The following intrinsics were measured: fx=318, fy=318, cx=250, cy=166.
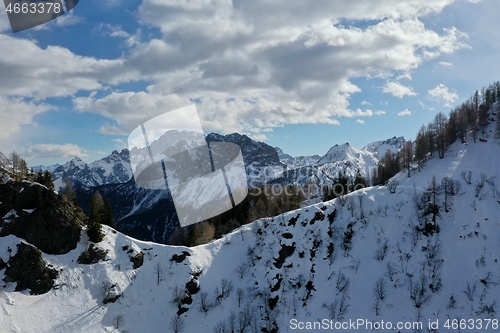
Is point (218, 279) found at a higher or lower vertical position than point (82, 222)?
lower

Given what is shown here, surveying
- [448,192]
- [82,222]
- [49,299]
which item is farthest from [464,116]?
[49,299]

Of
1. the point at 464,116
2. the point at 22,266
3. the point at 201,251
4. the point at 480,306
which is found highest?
the point at 464,116

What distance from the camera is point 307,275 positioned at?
6306cm

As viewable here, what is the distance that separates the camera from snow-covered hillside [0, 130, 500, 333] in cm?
5097

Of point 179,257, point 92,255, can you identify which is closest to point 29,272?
point 92,255

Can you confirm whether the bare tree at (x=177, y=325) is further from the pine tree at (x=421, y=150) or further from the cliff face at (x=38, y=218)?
the pine tree at (x=421, y=150)

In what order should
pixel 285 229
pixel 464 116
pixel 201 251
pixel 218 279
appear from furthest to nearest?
pixel 464 116
pixel 285 229
pixel 201 251
pixel 218 279

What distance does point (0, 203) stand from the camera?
5406cm

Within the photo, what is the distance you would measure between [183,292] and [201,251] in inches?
430

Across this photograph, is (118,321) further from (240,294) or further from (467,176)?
(467,176)

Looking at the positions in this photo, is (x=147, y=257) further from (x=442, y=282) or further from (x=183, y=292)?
(x=442, y=282)

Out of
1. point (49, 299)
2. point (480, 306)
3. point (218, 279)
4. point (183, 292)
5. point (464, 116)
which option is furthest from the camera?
point (464, 116)

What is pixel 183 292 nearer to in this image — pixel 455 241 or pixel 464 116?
pixel 455 241

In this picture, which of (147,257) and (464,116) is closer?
(147,257)
